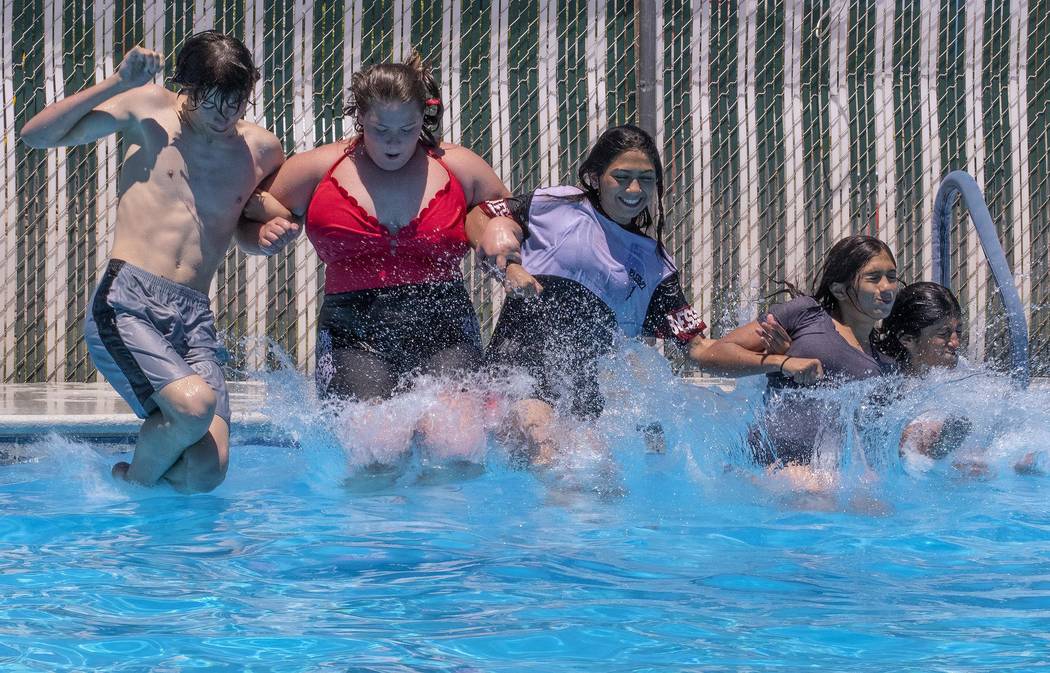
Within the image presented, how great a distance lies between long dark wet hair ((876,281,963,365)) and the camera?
535cm

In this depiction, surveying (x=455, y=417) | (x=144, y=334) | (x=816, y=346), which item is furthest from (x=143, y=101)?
(x=816, y=346)

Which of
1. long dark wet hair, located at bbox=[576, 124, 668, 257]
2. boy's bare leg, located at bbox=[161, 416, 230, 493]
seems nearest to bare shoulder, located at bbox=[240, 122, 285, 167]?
boy's bare leg, located at bbox=[161, 416, 230, 493]

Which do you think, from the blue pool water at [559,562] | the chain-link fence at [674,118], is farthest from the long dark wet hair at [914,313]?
the chain-link fence at [674,118]

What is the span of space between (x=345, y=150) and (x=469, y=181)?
0.50m

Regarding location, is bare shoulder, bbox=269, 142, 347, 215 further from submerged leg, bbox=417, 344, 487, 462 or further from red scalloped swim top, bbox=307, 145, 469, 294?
submerged leg, bbox=417, 344, 487, 462

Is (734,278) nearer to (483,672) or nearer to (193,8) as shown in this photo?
(193,8)

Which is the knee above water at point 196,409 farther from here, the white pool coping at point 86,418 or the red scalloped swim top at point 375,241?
the white pool coping at point 86,418

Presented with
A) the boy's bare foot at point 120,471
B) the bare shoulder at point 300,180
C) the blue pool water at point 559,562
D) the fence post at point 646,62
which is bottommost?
the blue pool water at point 559,562

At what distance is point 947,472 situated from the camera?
573cm

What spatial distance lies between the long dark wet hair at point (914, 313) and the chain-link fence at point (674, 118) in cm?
341

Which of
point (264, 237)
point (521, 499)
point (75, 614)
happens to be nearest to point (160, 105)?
point (264, 237)

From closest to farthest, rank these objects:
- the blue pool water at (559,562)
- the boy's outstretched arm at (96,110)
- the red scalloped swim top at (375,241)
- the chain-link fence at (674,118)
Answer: the blue pool water at (559,562) → the boy's outstretched arm at (96,110) → the red scalloped swim top at (375,241) → the chain-link fence at (674,118)

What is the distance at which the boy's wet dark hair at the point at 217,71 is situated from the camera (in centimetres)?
473

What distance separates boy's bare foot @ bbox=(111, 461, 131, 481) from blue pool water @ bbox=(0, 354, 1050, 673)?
5 cm
